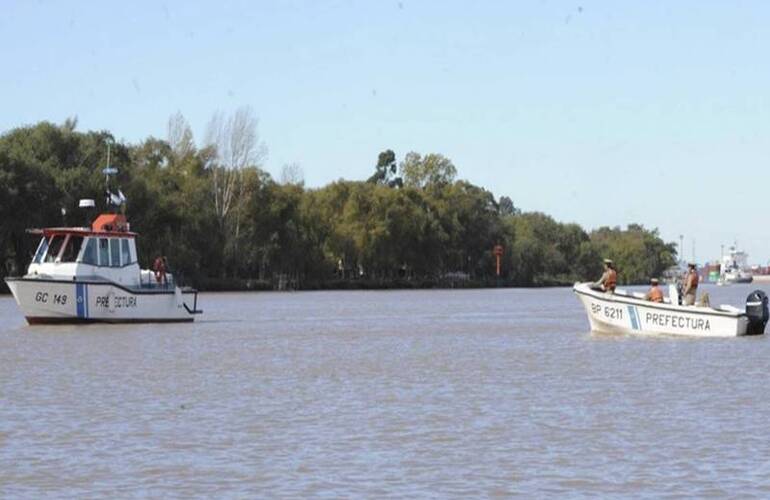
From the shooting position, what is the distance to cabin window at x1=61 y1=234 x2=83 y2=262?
155 feet

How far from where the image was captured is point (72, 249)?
4744 cm

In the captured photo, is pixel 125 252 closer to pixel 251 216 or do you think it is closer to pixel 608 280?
pixel 608 280

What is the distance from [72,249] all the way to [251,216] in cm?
6917

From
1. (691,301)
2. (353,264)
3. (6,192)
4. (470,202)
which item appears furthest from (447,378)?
(470,202)

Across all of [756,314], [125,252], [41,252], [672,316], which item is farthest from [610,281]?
[41,252]

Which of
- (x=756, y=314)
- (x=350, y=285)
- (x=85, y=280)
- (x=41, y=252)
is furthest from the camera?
(x=350, y=285)

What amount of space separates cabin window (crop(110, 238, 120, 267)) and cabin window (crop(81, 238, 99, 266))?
676mm

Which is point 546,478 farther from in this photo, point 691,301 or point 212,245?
point 212,245

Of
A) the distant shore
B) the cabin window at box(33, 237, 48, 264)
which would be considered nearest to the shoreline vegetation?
the distant shore

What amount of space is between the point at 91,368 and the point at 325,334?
16.2m

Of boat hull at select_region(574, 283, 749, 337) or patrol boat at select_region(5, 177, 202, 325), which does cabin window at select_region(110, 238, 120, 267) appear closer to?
patrol boat at select_region(5, 177, 202, 325)

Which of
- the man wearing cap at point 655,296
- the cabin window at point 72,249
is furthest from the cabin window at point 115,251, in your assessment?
the man wearing cap at point 655,296

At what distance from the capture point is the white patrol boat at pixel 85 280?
154 ft

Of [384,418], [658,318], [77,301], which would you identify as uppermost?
[77,301]
